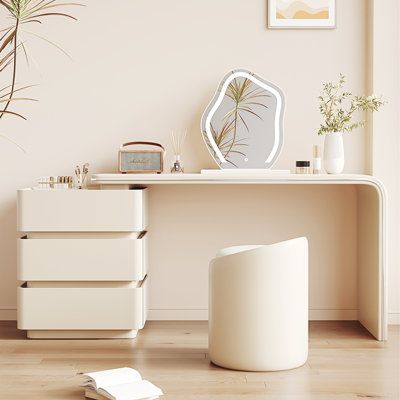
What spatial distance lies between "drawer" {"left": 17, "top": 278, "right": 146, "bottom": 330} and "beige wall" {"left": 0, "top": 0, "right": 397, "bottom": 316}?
756mm

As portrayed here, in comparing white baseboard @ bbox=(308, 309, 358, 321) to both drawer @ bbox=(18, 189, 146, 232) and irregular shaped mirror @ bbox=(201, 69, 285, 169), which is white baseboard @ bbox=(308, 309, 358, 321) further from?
drawer @ bbox=(18, 189, 146, 232)

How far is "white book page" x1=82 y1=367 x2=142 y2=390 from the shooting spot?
8.79 feet

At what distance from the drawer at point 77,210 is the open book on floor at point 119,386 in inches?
36.8

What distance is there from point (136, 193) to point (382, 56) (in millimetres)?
1540

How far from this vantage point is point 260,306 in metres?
2.96

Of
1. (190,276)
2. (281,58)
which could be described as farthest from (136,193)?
(281,58)

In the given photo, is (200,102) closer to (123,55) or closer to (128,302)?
(123,55)

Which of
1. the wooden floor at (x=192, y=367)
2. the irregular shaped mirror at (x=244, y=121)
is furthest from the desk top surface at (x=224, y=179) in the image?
the wooden floor at (x=192, y=367)

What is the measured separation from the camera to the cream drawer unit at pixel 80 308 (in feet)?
11.7

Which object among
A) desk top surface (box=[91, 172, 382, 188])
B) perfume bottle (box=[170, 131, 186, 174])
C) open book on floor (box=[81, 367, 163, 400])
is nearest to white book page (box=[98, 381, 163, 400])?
open book on floor (box=[81, 367, 163, 400])

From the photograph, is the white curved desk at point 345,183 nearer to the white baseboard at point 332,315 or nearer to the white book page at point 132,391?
the white baseboard at point 332,315

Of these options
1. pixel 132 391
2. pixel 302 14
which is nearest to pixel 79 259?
pixel 132 391

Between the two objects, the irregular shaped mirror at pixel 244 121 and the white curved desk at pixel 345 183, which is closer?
the white curved desk at pixel 345 183

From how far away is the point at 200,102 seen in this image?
4.03 m
